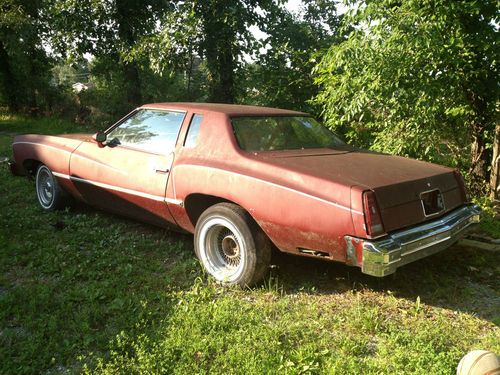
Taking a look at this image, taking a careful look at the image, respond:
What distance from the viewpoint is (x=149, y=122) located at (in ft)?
14.8

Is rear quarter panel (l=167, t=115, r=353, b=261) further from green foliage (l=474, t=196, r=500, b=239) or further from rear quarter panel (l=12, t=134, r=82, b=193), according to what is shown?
green foliage (l=474, t=196, r=500, b=239)

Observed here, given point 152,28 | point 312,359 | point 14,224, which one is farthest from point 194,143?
point 152,28

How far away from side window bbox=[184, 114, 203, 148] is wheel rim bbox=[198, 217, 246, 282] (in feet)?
2.38

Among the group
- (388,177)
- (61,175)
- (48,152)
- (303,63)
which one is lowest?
(61,175)

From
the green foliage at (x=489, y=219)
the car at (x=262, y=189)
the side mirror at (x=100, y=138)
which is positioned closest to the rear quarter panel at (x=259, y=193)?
the car at (x=262, y=189)

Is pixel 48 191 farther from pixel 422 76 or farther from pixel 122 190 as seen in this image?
pixel 422 76

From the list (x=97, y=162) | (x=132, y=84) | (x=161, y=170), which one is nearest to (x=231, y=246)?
(x=161, y=170)

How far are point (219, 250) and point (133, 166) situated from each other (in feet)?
3.91

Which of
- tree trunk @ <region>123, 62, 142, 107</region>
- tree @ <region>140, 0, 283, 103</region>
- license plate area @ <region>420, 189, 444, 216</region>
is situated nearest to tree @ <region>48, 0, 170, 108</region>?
tree trunk @ <region>123, 62, 142, 107</region>

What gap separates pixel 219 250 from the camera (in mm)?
3812

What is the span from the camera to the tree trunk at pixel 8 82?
16609 mm

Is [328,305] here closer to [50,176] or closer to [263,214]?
[263,214]

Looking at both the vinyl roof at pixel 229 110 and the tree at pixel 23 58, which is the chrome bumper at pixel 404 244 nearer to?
the vinyl roof at pixel 229 110

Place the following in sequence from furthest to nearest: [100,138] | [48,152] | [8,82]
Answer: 1. [8,82]
2. [48,152]
3. [100,138]
